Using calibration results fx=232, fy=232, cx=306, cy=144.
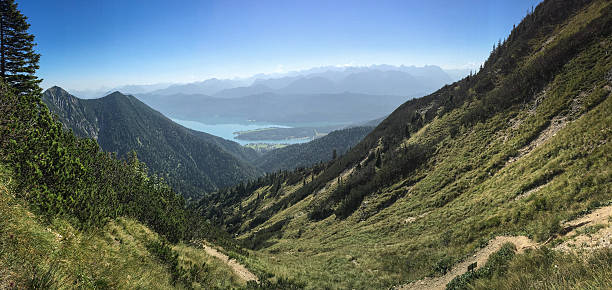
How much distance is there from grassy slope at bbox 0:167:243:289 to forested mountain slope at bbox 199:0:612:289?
12.0m

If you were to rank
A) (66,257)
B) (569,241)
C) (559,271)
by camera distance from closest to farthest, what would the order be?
(559,271) < (66,257) < (569,241)

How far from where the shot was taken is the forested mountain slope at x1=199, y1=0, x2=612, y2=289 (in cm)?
1591

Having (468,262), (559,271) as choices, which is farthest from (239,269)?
(559,271)

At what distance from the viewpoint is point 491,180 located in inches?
1058

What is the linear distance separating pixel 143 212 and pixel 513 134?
48.5 metres

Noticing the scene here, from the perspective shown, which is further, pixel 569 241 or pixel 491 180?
pixel 491 180

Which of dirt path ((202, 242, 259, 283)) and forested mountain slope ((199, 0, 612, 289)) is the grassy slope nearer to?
dirt path ((202, 242, 259, 283))

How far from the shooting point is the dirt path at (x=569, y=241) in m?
8.72

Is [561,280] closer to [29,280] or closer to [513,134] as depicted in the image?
[29,280]

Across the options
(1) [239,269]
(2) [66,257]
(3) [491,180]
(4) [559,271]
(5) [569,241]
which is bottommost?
(1) [239,269]

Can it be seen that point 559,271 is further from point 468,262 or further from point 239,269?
point 239,269

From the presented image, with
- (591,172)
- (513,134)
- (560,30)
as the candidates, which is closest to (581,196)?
(591,172)

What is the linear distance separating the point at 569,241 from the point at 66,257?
59.8 ft

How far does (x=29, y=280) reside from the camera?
15.8 feet
